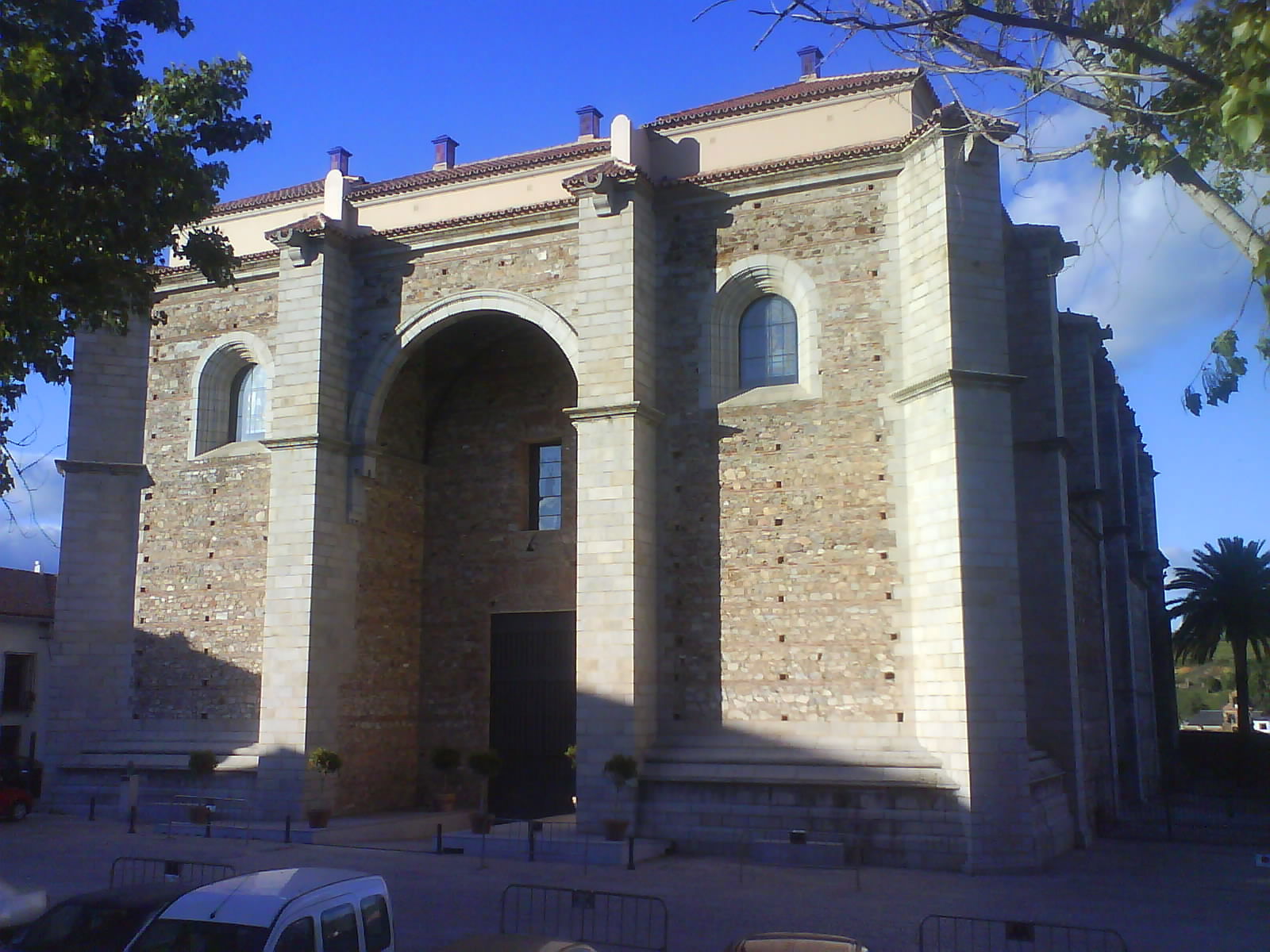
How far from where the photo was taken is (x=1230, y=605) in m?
37.3

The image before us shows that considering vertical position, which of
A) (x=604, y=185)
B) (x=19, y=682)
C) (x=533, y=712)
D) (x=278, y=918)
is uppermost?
(x=604, y=185)

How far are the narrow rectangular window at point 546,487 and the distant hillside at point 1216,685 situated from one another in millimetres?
56127

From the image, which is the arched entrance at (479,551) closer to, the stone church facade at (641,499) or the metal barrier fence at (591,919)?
the stone church facade at (641,499)

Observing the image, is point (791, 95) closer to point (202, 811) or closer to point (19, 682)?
point (202, 811)

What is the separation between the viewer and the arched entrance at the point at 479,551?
71.8 feet

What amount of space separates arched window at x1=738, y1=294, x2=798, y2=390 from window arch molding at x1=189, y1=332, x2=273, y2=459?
969 centimetres

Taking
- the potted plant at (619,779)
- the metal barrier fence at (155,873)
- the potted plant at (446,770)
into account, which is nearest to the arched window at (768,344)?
the potted plant at (619,779)

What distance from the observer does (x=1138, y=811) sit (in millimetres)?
23359

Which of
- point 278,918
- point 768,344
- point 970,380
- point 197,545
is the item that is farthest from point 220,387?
point 278,918

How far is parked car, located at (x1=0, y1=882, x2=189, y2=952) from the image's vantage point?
787 centimetres

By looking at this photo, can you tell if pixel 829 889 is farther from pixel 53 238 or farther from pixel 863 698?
pixel 53 238

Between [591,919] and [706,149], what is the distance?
42.5 feet

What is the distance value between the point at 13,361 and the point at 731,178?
460 inches

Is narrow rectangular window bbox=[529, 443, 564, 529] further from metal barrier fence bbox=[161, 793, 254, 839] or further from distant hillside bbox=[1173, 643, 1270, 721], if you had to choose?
distant hillside bbox=[1173, 643, 1270, 721]
